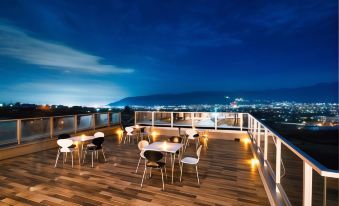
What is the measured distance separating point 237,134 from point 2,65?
20.6 m

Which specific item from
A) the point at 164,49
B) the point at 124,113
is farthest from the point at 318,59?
the point at 124,113

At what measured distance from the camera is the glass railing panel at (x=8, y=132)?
6.38 m

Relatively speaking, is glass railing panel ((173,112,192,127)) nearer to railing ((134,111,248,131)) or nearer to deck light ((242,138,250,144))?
railing ((134,111,248,131))

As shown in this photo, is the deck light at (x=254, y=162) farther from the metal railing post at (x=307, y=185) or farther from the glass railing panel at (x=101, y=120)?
the glass railing panel at (x=101, y=120)

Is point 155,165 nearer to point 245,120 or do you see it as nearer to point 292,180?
point 292,180

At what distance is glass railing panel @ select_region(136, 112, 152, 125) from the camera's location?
11844mm

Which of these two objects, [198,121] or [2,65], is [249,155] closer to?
[198,121]

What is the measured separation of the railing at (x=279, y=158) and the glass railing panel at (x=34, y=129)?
5.33 m

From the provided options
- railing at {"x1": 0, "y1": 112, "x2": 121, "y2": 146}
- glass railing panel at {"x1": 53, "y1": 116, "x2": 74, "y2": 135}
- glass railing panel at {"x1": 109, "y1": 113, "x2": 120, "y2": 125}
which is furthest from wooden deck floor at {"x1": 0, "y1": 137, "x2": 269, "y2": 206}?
glass railing panel at {"x1": 109, "y1": 113, "x2": 120, "y2": 125}

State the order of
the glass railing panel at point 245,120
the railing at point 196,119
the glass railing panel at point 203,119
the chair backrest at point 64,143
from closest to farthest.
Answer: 1. the chair backrest at point 64,143
2. the glass railing panel at point 245,120
3. the railing at point 196,119
4. the glass railing panel at point 203,119

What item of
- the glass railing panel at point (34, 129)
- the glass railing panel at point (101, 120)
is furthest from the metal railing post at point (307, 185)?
the glass railing panel at point (101, 120)

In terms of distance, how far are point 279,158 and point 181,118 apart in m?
8.45

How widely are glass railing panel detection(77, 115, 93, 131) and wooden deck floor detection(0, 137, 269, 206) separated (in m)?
3.20

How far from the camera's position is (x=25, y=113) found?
24.7m
